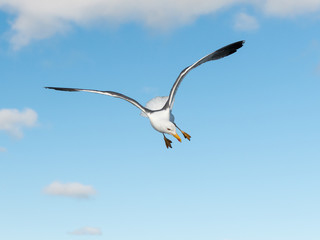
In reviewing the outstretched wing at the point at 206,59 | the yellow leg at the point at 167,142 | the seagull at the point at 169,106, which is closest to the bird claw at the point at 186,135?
the seagull at the point at 169,106

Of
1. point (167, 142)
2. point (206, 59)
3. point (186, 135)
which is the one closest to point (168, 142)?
point (167, 142)

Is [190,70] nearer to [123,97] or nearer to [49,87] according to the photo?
[123,97]

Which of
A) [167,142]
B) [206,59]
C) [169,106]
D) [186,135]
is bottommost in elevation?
[186,135]

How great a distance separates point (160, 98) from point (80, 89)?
3640mm

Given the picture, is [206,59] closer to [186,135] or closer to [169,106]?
[169,106]

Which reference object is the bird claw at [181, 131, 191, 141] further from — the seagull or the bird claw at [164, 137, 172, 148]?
the bird claw at [164, 137, 172, 148]

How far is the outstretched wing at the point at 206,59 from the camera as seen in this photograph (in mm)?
23266

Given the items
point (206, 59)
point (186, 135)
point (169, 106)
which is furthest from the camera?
point (186, 135)

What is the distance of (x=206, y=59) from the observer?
2381 centimetres

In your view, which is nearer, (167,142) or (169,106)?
(169,106)

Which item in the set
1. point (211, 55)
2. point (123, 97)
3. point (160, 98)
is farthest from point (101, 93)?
point (211, 55)

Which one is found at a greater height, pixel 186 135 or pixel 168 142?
pixel 168 142

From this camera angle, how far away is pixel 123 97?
24234 mm

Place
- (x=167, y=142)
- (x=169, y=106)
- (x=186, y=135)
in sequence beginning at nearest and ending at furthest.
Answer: (x=169, y=106) → (x=186, y=135) → (x=167, y=142)
